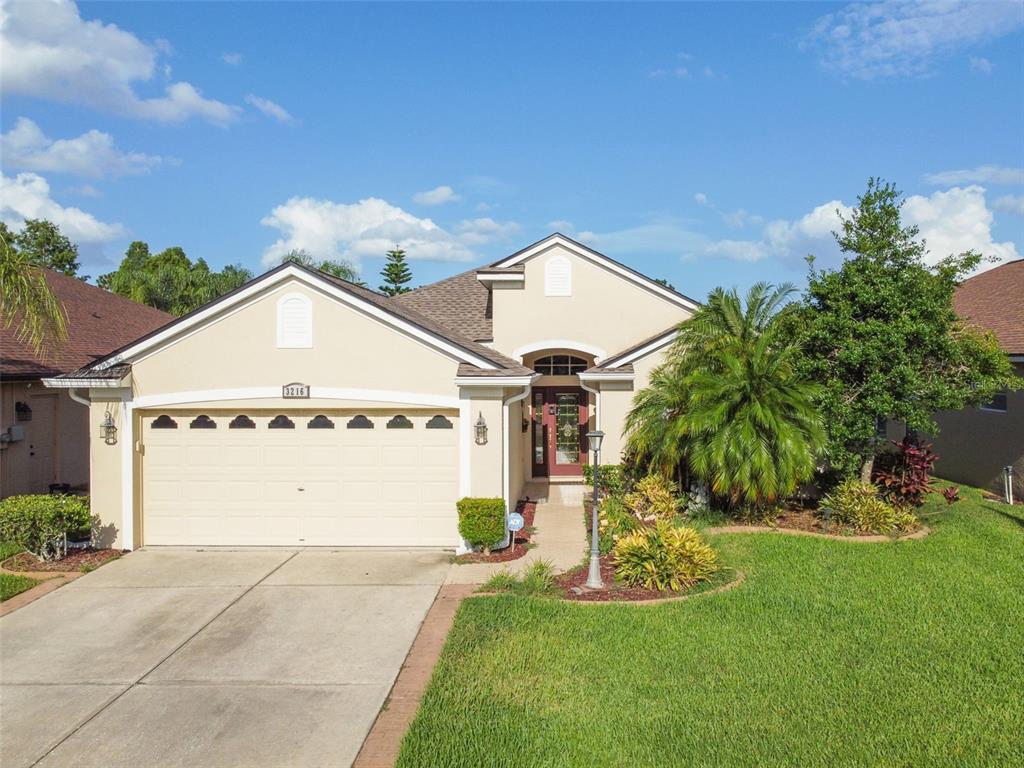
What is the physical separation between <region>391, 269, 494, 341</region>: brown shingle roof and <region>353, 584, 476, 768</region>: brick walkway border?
Answer: 30.5ft

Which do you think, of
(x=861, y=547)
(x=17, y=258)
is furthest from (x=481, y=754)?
(x=17, y=258)

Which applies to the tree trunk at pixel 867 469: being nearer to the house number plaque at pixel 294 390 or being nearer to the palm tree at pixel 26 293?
the house number plaque at pixel 294 390

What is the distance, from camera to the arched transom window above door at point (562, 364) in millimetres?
18078

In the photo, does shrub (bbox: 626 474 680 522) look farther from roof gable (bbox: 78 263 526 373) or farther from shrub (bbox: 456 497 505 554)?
roof gable (bbox: 78 263 526 373)

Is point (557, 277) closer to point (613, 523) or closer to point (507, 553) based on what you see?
point (613, 523)

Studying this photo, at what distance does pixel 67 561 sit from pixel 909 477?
1431 cm

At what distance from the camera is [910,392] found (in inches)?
453

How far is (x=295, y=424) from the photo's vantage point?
11836mm

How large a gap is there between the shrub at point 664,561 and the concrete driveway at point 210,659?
2.74 m

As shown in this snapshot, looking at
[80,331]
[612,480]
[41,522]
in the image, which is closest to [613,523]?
[612,480]

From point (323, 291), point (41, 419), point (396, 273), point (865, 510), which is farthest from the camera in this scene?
point (396, 273)

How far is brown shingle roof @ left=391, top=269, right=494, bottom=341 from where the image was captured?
17828 millimetres

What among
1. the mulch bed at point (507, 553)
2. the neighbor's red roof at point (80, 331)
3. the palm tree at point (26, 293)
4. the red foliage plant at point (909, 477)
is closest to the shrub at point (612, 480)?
the mulch bed at point (507, 553)

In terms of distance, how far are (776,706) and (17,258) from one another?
1283 centimetres
